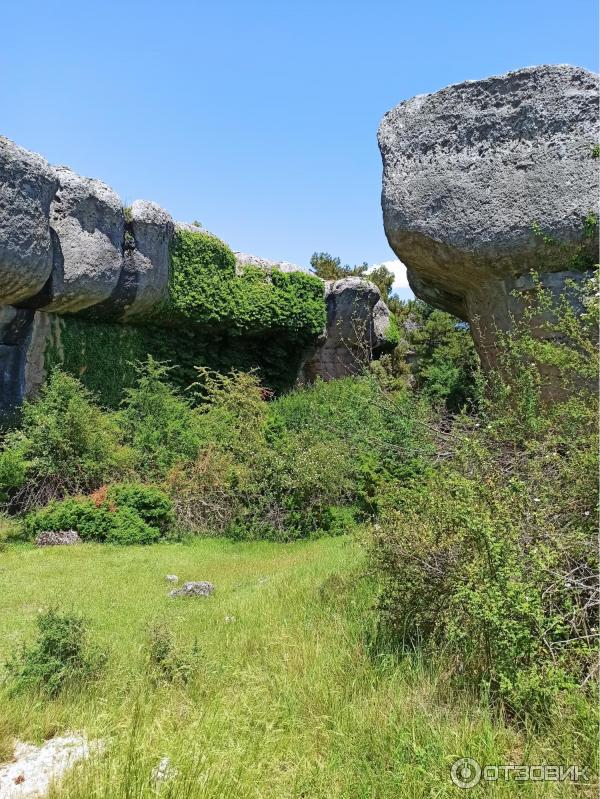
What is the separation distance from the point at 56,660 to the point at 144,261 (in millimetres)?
11185

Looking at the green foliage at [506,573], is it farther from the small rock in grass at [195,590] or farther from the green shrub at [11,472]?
the green shrub at [11,472]

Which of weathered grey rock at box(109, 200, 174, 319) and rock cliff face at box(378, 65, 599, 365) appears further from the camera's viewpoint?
weathered grey rock at box(109, 200, 174, 319)

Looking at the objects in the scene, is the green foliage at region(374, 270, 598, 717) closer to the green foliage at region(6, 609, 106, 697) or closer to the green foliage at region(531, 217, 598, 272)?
the green foliage at region(6, 609, 106, 697)

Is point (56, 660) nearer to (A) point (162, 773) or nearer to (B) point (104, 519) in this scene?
(A) point (162, 773)

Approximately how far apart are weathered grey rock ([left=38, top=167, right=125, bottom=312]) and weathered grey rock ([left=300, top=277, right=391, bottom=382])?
6747 mm

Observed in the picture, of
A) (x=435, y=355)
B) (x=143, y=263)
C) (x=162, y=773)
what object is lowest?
(x=162, y=773)

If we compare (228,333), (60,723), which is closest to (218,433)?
(228,333)

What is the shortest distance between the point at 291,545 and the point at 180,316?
779 cm

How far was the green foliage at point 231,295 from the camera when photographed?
1516 centimetres

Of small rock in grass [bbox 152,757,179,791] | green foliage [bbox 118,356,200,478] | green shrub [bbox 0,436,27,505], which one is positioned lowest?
green shrub [bbox 0,436,27,505]

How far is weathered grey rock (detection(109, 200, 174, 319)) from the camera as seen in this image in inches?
540

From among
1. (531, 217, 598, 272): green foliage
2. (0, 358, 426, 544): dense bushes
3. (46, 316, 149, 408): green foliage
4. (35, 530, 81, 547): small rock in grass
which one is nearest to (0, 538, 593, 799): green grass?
(35, 530, 81, 547): small rock in grass

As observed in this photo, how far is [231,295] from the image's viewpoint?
16.1 meters

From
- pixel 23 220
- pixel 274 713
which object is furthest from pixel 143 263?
pixel 274 713
